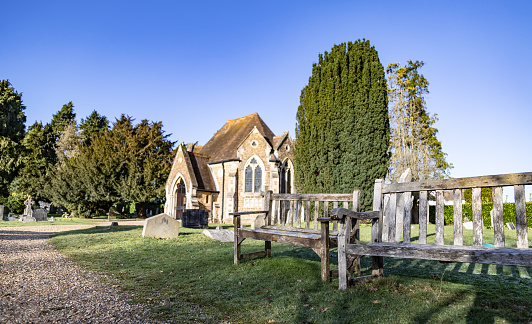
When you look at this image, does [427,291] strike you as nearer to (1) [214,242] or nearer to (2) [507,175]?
(2) [507,175]

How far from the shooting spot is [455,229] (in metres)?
4.07

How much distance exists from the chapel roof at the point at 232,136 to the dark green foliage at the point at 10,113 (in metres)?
26.3

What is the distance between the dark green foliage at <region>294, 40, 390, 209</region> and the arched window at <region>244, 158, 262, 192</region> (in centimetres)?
637

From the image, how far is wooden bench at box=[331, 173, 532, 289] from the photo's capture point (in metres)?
3.33

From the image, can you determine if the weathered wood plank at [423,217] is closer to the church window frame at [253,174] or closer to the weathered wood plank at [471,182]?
the weathered wood plank at [471,182]

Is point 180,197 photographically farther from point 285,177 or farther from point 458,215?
point 458,215

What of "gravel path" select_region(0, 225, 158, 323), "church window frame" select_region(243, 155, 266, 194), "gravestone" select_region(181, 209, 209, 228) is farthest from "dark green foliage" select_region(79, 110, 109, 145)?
"gravel path" select_region(0, 225, 158, 323)

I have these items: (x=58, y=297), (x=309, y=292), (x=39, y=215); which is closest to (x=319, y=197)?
(x=309, y=292)

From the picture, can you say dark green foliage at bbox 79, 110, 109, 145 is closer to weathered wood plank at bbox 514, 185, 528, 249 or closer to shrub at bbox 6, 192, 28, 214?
shrub at bbox 6, 192, 28, 214

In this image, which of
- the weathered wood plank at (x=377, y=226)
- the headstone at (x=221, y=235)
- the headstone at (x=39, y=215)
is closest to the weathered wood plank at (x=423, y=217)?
the weathered wood plank at (x=377, y=226)

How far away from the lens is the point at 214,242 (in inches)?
409

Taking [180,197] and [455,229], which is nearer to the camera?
[455,229]

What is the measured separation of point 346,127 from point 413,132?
14.7m

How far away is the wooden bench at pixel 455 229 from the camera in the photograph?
333 centimetres
